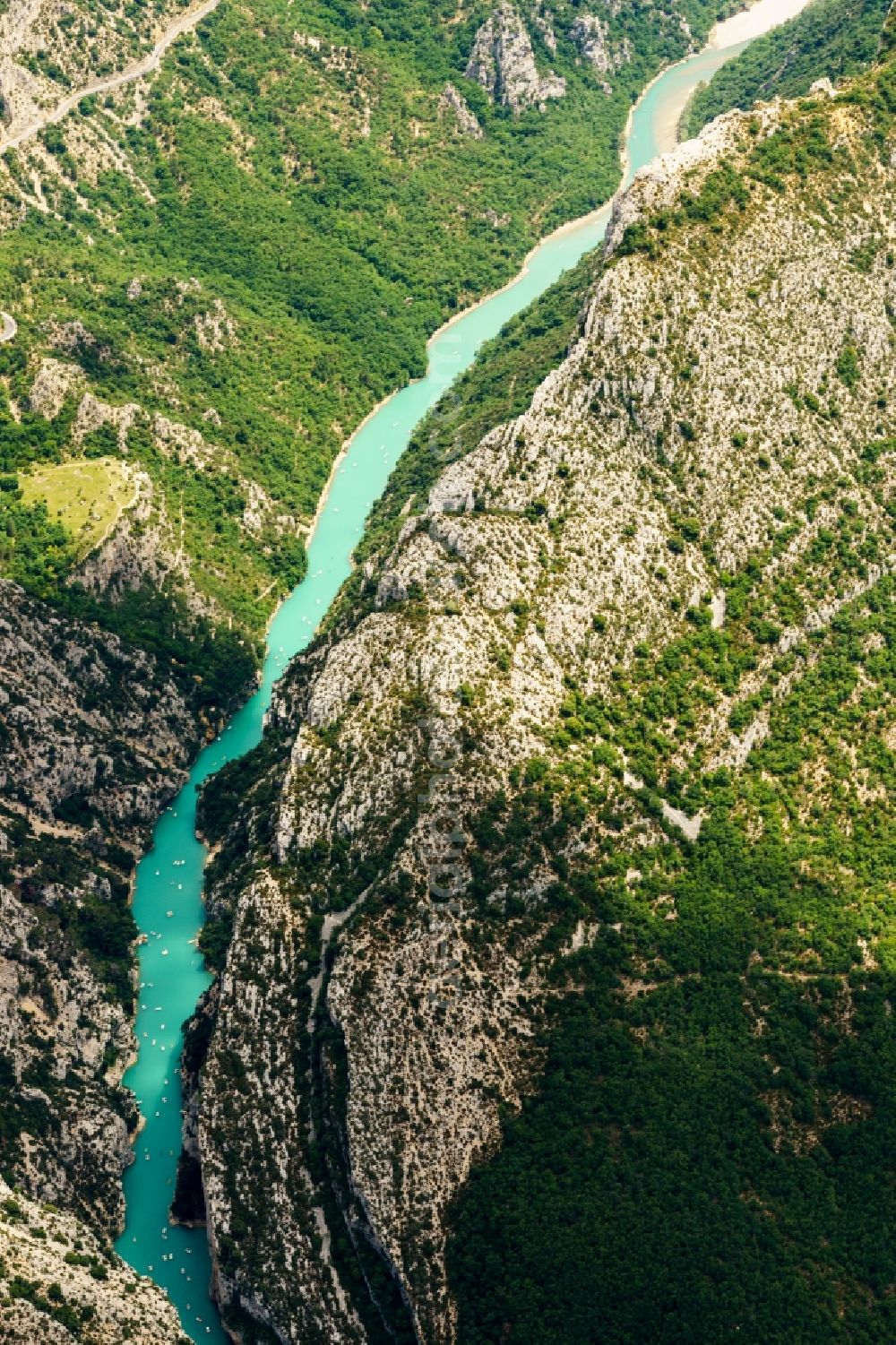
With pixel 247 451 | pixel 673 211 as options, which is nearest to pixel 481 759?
pixel 673 211

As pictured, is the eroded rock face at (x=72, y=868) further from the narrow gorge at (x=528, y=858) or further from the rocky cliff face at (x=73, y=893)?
the narrow gorge at (x=528, y=858)

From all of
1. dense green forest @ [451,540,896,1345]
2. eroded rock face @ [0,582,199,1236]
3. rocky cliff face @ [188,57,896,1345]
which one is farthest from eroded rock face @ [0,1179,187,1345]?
dense green forest @ [451,540,896,1345]

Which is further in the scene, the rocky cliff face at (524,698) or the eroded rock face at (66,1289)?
the rocky cliff face at (524,698)

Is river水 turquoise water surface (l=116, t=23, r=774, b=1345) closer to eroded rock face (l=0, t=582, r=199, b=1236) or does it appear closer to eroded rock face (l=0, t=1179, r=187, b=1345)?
eroded rock face (l=0, t=582, r=199, b=1236)

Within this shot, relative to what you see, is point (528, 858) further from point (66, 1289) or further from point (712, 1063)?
point (66, 1289)

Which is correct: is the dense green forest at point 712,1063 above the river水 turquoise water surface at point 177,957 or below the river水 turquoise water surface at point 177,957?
below

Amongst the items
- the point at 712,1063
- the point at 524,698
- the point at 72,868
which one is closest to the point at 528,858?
the point at 524,698

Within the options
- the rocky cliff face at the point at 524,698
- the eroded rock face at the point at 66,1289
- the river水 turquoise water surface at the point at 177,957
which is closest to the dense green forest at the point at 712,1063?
the rocky cliff face at the point at 524,698
